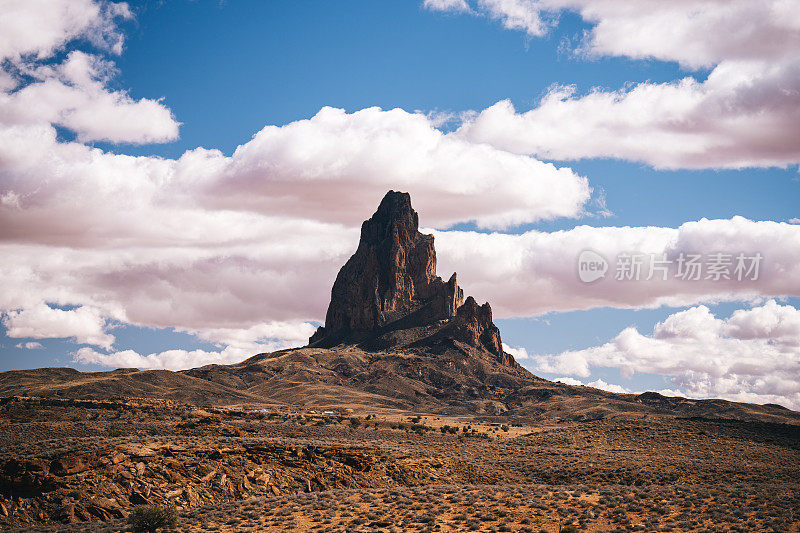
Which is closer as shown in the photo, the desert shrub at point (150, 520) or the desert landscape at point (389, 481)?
the desert shrub at point (150, 520)

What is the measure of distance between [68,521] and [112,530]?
5412 mm

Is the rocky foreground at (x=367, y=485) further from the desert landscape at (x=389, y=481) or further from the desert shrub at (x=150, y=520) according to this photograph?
the desert shrub at (x=150, y=520)

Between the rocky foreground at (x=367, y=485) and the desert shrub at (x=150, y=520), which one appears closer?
the desert shrub at (x=150, y=520)

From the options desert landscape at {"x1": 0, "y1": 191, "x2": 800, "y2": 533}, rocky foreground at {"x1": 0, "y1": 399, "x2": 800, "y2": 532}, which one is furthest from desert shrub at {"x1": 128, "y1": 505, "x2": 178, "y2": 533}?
rocky foreground at {"x1": 0, "y1": 399, "x2": 800, "y2": 532}

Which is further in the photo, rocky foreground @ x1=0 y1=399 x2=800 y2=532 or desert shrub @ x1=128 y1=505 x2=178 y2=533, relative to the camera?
rocky foreground @ x1=0 y1=399 x2=800 y2=532

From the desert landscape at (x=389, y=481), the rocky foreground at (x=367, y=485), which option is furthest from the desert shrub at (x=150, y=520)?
the rocky foreground at (x=367, y=485)

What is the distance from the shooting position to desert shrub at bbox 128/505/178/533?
34.5 metres

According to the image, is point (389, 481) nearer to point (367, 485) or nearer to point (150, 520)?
point (367, 485)

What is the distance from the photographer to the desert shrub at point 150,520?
113 feet

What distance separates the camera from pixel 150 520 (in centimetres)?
3462

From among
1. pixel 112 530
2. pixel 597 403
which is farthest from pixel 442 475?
pixel 597 403

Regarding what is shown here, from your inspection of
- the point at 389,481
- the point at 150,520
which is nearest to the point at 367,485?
the point at 389,481

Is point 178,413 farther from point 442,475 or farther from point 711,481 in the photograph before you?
point 711,481

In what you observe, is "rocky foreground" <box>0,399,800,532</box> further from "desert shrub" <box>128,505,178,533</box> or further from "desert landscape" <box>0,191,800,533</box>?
"desert shrub" <box>128,505,178,533</box>
